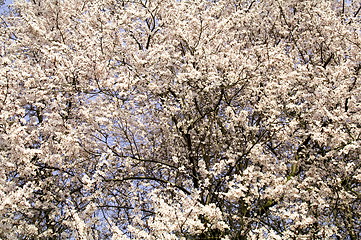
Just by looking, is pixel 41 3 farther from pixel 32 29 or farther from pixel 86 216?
pixel 86 216

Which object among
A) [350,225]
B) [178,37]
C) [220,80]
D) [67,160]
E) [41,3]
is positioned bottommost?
[350,225]

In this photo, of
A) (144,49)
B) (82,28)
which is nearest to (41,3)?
(82,28)

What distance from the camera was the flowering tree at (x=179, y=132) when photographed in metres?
7.80

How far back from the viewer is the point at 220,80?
928 cm

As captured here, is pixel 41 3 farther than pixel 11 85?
Yes

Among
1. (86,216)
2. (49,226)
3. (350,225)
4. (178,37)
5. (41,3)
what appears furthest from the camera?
(41,3)

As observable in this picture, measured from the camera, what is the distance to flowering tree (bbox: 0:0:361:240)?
7.80 m

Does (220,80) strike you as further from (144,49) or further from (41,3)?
(41,3)

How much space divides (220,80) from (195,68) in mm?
665

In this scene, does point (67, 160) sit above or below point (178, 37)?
below

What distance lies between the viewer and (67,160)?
31.1 ft

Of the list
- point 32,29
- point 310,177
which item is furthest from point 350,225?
point 32,29

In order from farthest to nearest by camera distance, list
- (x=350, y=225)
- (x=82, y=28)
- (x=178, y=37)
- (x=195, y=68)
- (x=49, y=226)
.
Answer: (x=82, y=28)
(x=178, y=37)
(x=195, y=68)
(x=49, y=226)
(x=350, y=225)

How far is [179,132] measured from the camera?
9328 mm
